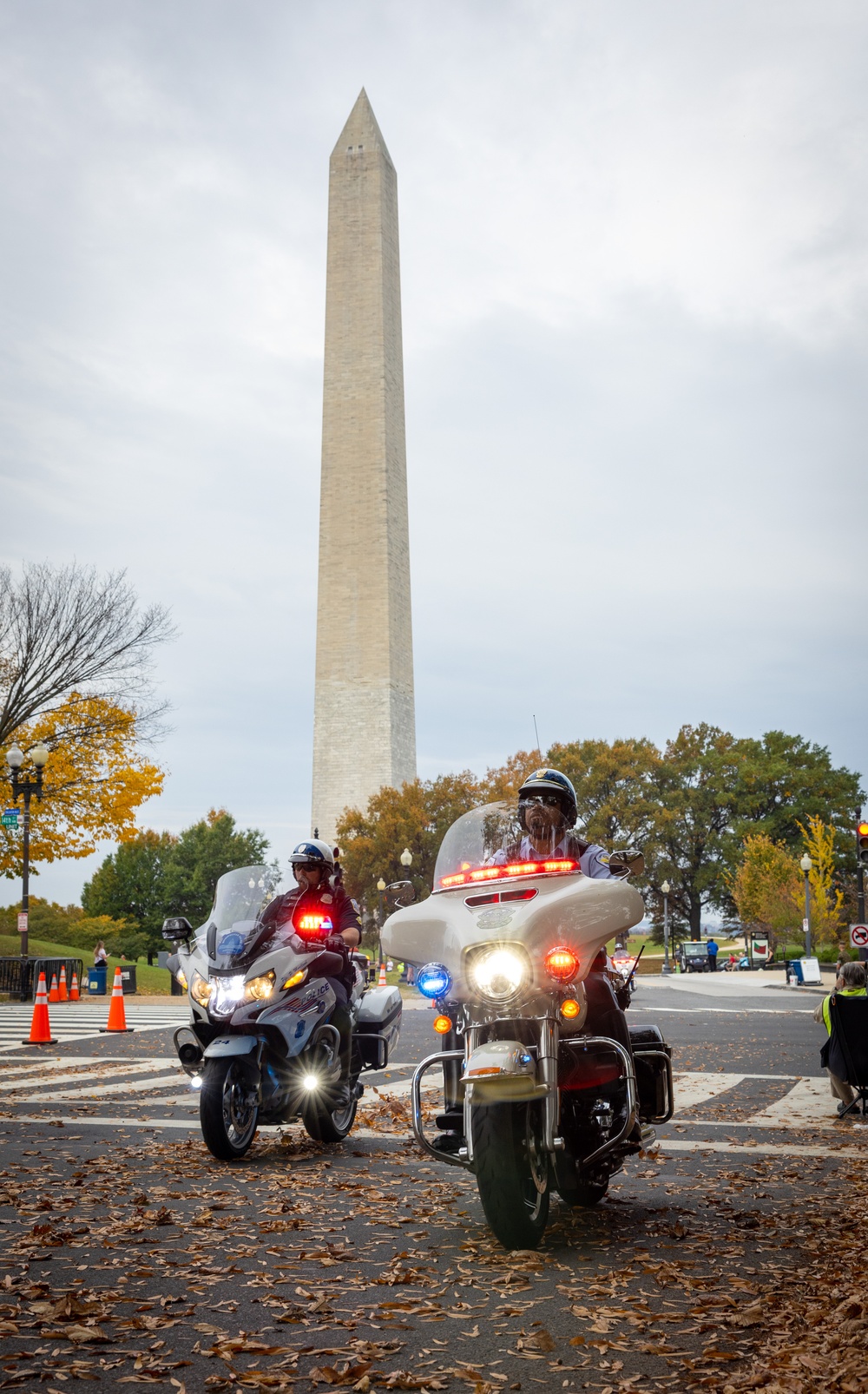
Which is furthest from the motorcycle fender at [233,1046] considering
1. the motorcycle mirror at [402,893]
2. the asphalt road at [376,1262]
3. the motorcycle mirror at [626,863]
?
the motorcycle mirror at [626,863]

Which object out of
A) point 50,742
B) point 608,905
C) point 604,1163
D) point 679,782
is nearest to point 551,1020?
point 608,905

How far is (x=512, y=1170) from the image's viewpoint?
5.06m

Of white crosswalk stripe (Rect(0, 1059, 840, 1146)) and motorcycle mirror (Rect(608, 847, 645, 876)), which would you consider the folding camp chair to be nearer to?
white crosswalk stripe (Rect(0, 1059, 840, 1146))

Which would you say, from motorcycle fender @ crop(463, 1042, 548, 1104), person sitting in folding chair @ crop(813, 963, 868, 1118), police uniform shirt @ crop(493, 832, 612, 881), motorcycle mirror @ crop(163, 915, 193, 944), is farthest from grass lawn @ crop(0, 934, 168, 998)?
motorcycle fender @ crop(463, 1042, 548, 1104)

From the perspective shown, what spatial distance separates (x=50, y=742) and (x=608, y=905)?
27.6m

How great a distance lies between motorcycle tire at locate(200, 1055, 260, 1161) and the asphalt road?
16cm

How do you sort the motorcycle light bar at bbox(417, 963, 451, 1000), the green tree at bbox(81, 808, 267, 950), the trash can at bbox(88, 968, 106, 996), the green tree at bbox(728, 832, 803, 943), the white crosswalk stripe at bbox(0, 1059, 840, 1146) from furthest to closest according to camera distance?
1. the green tree at bbox(81, 808, 267, 950)
2. the green tree at bbox(728, 832, 803, 943)
3. the trash can at bbox(88, 968, 106, 996)
4. the white crosswalk stripe at bbox(0, 1059, 840, 1146)
5. the motorcycle light bar at bbox(417, 963, 451, 1000)

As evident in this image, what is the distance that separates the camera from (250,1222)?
19.4 feet

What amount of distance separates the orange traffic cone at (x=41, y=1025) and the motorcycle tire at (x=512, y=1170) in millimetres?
12528

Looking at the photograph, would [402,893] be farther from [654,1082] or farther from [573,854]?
[654,1082]

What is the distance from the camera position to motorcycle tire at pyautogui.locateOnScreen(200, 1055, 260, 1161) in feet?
23.8

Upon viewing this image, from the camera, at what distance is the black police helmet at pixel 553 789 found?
6141 millimetres

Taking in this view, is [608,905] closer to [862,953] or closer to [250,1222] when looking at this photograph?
[250,1222]

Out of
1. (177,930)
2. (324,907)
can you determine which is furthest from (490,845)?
(177,930)
